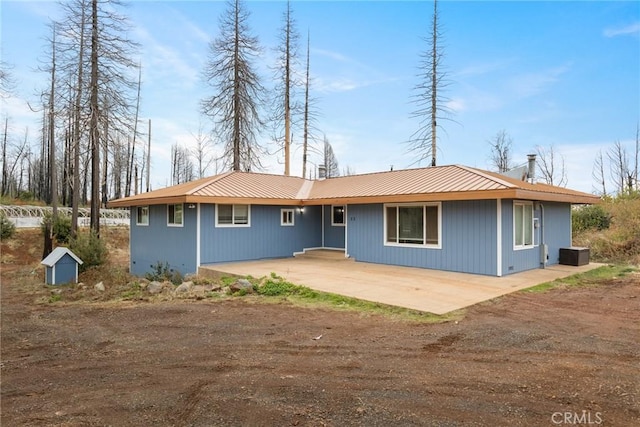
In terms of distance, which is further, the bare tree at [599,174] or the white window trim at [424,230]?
the bare tree at [599,174]

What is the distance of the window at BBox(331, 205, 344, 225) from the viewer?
13.9m

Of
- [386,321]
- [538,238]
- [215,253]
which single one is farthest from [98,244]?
[538,238]

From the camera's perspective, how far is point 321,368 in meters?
3.90

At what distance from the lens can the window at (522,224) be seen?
9.78 m

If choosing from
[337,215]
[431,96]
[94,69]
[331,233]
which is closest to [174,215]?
[331,233]

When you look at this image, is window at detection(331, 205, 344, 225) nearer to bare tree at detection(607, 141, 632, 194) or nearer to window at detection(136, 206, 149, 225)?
window at detection(136, 206, 149, 225)

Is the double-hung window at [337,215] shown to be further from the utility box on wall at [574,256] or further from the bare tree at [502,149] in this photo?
the bare tree at [502,149]

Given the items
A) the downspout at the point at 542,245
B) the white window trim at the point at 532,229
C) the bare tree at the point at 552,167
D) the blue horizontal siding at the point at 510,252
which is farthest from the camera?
the bare tree at the point at 552,167

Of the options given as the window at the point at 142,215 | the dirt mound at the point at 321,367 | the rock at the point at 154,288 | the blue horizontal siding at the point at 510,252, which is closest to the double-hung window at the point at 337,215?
the blue horizontal siding at the point at 510,252

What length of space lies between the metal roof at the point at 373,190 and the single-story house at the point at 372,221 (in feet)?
0.12

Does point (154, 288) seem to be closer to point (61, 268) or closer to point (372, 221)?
point (61, 268)

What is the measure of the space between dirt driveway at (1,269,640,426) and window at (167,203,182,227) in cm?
585

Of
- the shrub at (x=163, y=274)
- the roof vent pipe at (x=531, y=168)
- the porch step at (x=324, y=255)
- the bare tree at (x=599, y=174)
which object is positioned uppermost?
the bare tree at (x=599, y=174)

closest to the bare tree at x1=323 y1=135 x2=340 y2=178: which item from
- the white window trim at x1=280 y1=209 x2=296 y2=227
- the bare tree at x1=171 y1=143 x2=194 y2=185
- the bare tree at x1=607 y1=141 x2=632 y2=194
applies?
the bare tree at x1=171 y1=143 x2=194 y2=185
